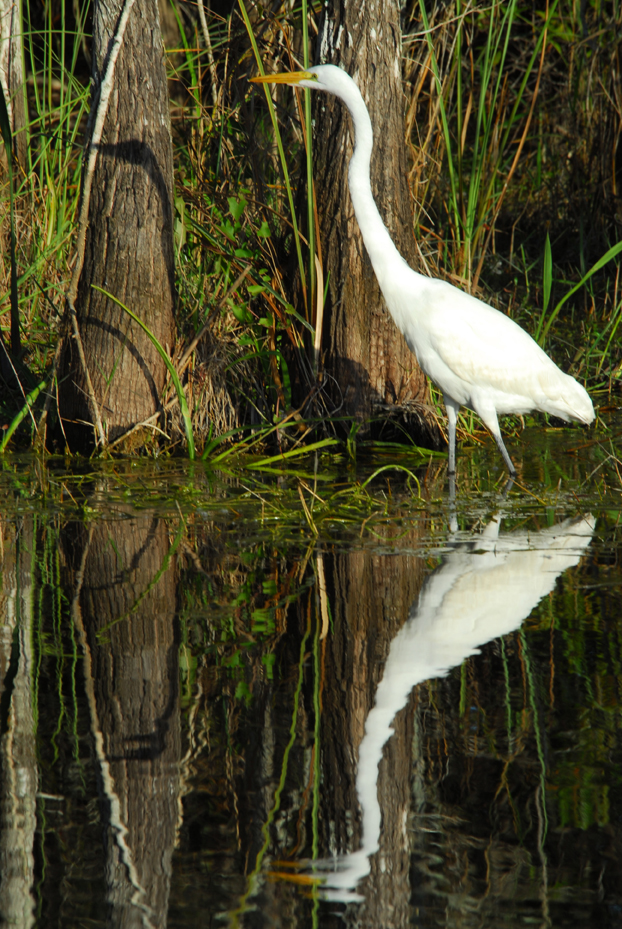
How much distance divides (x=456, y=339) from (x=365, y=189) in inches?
30.1

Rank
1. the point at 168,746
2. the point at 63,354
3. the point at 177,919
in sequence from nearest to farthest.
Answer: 1. the point at 177,919
2. the point at 168,746
3. the point at 63,354

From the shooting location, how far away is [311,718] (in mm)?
2207

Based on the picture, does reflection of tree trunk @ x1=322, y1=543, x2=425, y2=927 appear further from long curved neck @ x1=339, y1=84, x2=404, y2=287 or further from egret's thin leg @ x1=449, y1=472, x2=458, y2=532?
long curved neck @ x1=339, y1=84, x2=404, y2=287

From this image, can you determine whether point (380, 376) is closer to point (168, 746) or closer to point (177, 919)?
point (168, 746)

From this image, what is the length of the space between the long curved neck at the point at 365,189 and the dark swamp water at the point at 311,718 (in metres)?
1.22

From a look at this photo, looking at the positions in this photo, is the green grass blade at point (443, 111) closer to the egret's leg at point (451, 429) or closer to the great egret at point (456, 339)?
the great egret at point (456, 339)

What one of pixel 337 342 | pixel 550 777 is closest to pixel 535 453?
pixel 337 342

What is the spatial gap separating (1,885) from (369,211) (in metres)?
3.31

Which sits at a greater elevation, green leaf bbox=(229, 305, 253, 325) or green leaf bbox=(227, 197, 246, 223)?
green leaf bbox=(227, 197, 246, 223)

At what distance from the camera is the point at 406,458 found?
16.5 ft

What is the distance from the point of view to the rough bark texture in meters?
4.78

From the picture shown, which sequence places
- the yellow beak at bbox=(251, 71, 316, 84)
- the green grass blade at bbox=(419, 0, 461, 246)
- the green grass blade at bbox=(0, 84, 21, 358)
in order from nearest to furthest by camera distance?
the green grass blade at bbox=(0, 84, 21, 358), the yellow beak at bbox=(251, 71, 316, 84), the green grass blade at bbox=(419, 0, 461, 246)

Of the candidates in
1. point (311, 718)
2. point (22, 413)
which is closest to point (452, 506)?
point (311, 718)

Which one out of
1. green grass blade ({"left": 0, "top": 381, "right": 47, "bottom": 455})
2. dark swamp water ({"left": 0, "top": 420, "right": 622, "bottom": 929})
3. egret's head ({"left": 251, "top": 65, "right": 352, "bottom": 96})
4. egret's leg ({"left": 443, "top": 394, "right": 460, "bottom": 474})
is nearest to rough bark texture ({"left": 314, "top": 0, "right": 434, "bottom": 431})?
egret's leg ({"left": 443, "top": 394, "right": 460, "bottom": 474})
